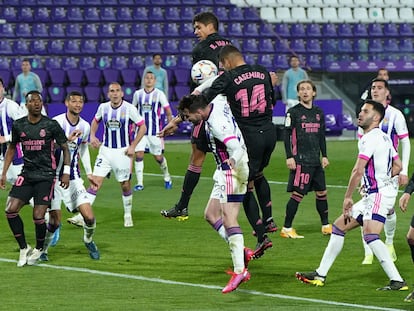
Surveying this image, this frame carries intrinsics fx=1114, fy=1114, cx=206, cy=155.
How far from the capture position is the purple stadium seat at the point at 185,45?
33.9 metres

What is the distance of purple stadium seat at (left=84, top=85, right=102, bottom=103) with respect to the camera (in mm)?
31406

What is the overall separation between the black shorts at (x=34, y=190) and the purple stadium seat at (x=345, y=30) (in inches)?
975

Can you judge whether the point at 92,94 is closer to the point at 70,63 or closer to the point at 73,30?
the point at 70,63

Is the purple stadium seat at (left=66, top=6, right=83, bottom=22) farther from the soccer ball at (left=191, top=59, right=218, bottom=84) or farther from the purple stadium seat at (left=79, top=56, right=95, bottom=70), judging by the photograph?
the soccer ball at (left=191, top=59, right=218, bottom=84)

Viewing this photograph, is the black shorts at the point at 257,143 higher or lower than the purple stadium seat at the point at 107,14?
lower

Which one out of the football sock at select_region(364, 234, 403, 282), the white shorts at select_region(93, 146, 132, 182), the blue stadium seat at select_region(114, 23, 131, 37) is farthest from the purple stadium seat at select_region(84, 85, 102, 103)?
the football sock at select_region(364, 234, 403, 282)

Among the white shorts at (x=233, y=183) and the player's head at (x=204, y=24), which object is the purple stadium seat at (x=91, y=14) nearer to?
the player's head at (x=204, y=24)

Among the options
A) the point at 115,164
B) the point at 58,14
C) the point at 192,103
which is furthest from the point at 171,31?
the point at 192,103

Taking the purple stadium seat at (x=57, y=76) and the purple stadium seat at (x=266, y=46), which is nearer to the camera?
the purple stadium seat at (x=57, y=76)

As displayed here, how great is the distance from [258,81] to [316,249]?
9.71 feet

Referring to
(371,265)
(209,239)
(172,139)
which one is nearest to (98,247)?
(209,239)

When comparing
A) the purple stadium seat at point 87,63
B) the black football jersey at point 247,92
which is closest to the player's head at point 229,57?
the black football jersey at point 247,92

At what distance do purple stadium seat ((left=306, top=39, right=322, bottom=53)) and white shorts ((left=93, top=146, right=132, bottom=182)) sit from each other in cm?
1986

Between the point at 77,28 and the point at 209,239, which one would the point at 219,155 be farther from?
the point at 77,28
